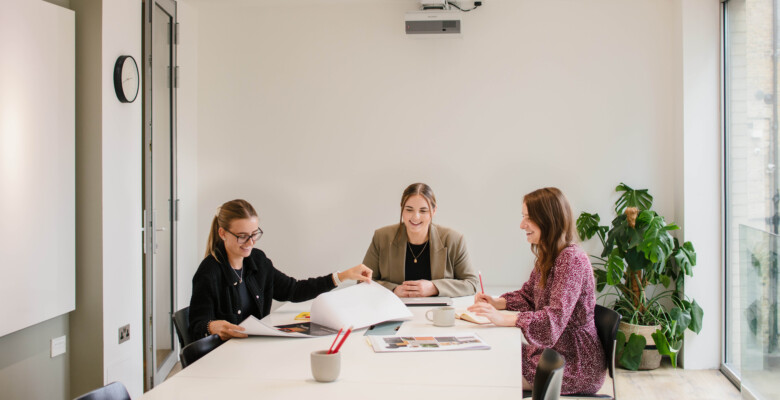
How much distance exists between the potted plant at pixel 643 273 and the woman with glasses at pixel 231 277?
217cm

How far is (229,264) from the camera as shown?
2.92 meters

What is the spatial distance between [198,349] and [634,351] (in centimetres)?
319

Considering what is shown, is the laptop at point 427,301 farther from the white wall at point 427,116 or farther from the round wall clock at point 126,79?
the round wall clock at point 126,79

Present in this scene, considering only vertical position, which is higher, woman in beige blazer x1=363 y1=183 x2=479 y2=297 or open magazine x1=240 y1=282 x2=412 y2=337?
woman in beige blazer x1=363 y1=183 x2=479 y2=297

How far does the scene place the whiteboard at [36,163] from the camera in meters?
2.87

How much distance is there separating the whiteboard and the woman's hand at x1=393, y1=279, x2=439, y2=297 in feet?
5.66

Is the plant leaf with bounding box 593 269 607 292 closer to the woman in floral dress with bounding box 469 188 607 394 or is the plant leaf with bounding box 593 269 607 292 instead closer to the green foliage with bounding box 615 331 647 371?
the green foliage with bounding box 615 331 647 371

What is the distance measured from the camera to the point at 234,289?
292cm

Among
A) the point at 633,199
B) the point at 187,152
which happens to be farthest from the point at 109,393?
the point at 633,199

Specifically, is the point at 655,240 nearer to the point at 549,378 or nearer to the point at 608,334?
the point at 608,334

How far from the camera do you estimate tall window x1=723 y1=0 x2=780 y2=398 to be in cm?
317

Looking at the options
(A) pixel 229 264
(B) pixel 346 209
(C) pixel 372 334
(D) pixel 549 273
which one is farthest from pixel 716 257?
(A) pixel 229 264

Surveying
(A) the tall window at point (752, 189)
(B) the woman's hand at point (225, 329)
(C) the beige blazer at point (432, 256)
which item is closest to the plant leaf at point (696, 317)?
(A) the tall window at point (752, 189)

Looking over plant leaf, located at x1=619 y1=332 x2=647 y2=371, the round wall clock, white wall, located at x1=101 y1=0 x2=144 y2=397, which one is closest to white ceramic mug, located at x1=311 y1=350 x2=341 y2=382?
white wall, located at x1=101 y1=0 x2=144 y2=397
